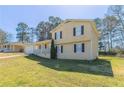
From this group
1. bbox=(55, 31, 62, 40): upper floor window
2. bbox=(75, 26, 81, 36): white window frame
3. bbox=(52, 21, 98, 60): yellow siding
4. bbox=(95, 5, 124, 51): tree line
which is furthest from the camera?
bbox=(95, 5, 124, 51): tree line

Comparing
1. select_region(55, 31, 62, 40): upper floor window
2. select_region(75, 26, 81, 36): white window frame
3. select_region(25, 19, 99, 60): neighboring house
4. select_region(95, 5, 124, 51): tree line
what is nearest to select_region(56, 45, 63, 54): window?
select_region(25, 19, 99, 60): neighboring house

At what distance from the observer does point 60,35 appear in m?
21.6

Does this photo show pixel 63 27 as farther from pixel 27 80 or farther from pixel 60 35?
pixel 27 80

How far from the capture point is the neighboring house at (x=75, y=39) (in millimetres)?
18266

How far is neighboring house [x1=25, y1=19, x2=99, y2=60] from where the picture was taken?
1827 cm

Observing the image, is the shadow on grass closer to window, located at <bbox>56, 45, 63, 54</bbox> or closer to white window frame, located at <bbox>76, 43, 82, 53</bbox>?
white window frame, located at <bbox>76, 43, 82, 53</bbox>

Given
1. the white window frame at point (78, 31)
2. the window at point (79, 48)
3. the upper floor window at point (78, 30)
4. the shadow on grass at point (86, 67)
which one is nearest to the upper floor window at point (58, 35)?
the upper floor window at point (78, 30)

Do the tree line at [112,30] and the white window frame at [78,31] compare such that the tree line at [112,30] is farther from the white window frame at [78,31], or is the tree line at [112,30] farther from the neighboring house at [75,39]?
the white window frame at [78,31]

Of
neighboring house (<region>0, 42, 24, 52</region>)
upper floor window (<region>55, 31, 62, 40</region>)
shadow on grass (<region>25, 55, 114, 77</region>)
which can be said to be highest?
upper floor window (<region>55, 31, 62, 40</region>)
